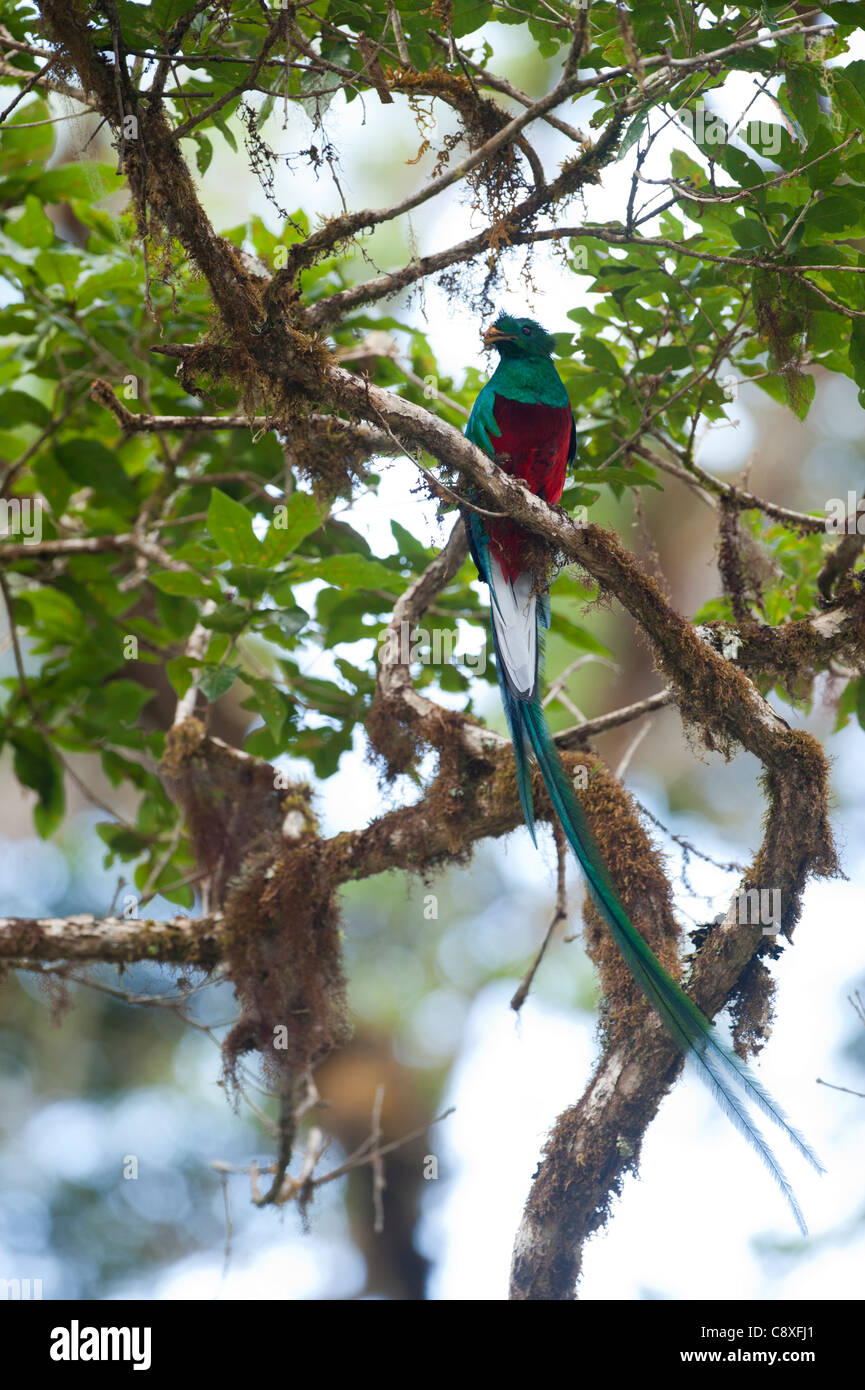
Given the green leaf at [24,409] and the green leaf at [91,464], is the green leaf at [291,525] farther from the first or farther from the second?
the green leaf at [24,409]

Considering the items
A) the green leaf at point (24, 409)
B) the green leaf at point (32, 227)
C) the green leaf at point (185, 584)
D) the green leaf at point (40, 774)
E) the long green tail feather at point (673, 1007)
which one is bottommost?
the long green tail feather at point (673, 1007)

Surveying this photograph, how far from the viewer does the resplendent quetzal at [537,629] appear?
195cm

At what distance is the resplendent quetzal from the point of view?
195cm

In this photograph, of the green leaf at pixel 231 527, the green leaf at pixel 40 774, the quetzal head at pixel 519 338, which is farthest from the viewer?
the green leaf at pixel 40 774

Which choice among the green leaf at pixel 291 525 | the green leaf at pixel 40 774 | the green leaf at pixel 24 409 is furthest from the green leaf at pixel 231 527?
the green leaf at pixel 40 774

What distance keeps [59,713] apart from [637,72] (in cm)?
255

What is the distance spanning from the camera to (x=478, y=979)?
6301 millimetres

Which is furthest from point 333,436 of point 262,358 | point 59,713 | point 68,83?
point 59,713

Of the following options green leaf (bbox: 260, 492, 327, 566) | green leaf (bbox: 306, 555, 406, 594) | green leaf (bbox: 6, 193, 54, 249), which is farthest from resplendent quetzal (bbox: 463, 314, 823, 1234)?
green leaf (bbox: 6, 193, 54, 249)

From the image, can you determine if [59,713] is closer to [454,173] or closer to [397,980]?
[454,173]

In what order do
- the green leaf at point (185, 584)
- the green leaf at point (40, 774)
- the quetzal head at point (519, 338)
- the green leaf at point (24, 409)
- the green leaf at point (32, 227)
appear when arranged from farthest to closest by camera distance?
the green leaf at point (40, 774) → the green leaf at point (24, 409) → the green leaf at point (32, 227) → the quetzal head at point (519, 338) → the green leaf at point (185, 584)

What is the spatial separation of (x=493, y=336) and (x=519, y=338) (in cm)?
8

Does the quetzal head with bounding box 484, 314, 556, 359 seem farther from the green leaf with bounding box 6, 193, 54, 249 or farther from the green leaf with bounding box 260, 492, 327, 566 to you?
the green leaf with bounding box 6, 193, 54, 249

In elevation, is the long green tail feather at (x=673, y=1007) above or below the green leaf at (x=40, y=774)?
below
